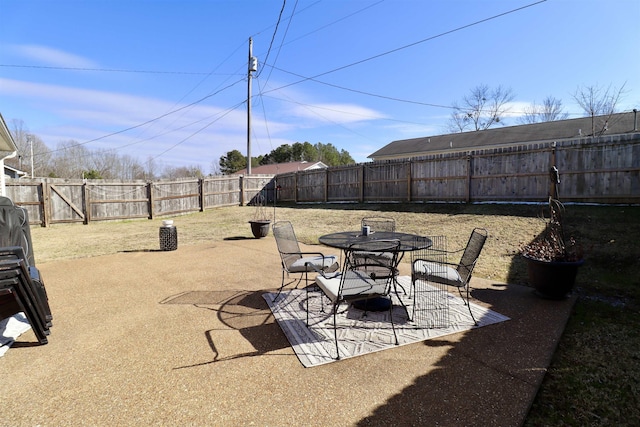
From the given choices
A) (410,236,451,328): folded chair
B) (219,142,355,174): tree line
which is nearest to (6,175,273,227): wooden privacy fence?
(410,236,451,328): folded chair

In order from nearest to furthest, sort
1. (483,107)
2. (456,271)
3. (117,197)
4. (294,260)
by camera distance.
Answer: (456,271)
(294,260)
(117,197)
(483,107)

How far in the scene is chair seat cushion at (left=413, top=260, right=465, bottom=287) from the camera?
3.29 m

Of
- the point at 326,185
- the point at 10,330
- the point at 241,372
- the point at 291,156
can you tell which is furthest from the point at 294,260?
the point at 291,156

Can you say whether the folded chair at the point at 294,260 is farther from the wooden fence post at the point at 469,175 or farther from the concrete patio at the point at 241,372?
the wooden fence post at the point at 469,175

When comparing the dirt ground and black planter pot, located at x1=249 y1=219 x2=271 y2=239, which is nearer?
the dirt ground

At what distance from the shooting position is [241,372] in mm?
2367

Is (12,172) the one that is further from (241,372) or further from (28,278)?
(241,372)

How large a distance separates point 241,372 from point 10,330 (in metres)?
2.54

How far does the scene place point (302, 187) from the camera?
1667cm

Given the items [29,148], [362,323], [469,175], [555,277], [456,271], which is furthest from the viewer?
[29,148]

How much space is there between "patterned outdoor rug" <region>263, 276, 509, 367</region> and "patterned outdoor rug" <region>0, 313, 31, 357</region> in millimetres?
2398

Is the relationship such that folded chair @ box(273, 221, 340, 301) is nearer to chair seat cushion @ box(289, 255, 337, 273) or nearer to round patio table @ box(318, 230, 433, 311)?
chair seat cushion @ box(289, 255, 337, 273)

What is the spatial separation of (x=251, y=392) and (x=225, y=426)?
33 cm

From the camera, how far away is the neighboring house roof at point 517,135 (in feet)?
52.0
